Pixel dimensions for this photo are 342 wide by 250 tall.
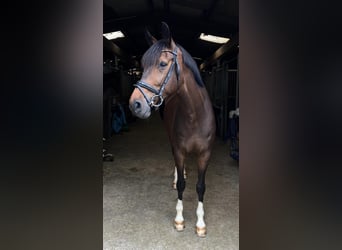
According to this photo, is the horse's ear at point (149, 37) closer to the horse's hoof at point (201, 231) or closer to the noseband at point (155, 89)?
the noseband at point (155, 89)

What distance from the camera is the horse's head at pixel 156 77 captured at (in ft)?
4.16

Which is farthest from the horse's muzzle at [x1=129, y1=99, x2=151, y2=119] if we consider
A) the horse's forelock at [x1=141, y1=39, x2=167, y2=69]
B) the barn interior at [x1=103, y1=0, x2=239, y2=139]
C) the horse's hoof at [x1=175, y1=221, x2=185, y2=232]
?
the barn interior at [x1=103, y1=0, x2=239, y2=139]

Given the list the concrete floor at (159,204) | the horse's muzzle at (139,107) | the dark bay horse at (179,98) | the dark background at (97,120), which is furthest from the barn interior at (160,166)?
the dark background at (97,120)

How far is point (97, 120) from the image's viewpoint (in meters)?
0.62

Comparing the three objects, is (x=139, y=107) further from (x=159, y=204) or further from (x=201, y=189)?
(x=159, y=204)

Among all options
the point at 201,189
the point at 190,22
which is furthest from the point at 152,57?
the point at 190,22

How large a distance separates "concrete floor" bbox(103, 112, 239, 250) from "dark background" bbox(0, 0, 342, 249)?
110 cm

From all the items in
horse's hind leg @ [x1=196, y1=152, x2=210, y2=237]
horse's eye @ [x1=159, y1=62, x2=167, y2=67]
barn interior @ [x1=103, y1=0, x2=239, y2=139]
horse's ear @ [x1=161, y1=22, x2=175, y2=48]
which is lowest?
horse's hind leg @ [x1=196, y1=152, x2=210, y2=237]

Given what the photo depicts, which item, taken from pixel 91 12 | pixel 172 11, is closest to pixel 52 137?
pixel 91 12

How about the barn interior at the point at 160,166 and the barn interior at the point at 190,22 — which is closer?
the barn interior at the point at 160,166

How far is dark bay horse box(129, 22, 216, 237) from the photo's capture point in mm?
1297

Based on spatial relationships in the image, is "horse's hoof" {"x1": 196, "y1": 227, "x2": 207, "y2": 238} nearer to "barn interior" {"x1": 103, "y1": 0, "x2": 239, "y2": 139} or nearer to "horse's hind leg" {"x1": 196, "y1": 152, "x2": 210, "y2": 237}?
"horse's hind leg" {"x1": 196, "y1": 152, "x2": 210, "y2": 237}

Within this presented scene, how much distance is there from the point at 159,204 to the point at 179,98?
1.10 metres

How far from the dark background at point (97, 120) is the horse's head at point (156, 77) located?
2.11 ft
